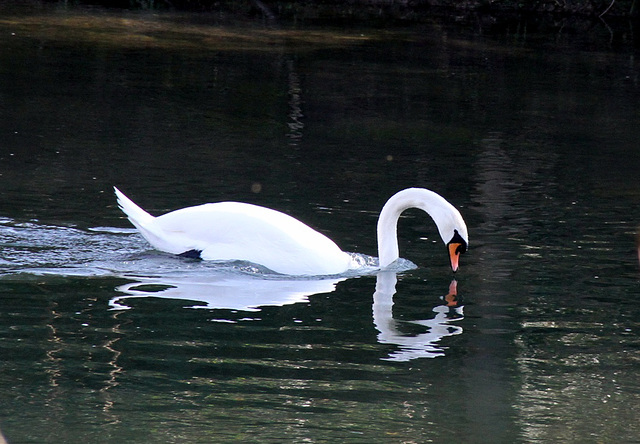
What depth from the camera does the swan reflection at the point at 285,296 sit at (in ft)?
23.7

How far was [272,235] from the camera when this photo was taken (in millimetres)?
8641

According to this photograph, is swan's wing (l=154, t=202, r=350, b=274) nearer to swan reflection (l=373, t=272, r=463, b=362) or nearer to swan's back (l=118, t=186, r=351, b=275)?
swan's back (l=118, t=186, r=351, b=275)

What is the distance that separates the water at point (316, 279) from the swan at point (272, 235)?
0.38 ft

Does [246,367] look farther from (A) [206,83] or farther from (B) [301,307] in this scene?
(A) [206,83]

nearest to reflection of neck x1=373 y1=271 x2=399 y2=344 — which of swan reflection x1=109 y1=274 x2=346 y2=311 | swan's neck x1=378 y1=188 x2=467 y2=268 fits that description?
swan's neck x1=378 y1=188 x2=467 y2=268

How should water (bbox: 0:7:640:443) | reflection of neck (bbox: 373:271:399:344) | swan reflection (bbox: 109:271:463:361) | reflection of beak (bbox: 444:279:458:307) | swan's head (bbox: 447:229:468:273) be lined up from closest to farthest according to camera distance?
1. water (bbox: 0:7:640:443)
2. swan reflection (bbox: 109:271:463:361)
3. reflection of neck (bbox: 373:271:399:344)
4. reflection of beak (bbox: 444:279:458:307)
5. swan's head (bbox: 447:229:468:273)

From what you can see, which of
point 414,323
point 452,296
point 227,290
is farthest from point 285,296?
point 452,296

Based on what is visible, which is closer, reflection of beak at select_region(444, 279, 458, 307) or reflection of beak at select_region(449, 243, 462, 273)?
reflection of beak at select_region(444, 279, 458, 307)

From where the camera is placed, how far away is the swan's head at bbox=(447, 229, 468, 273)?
841cm

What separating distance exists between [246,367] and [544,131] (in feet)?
33.7

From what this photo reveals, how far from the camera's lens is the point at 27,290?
26.2ft

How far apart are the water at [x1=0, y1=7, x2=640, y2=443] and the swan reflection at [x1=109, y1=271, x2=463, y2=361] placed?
27mm

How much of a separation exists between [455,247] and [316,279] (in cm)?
98

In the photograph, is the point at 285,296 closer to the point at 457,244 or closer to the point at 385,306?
the point at 385,306
